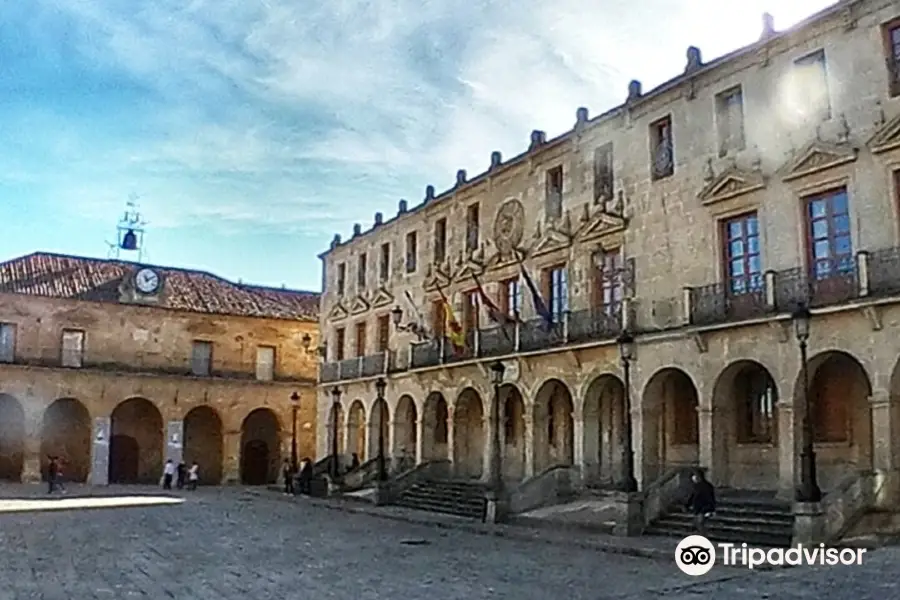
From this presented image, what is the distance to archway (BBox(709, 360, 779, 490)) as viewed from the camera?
19219mm

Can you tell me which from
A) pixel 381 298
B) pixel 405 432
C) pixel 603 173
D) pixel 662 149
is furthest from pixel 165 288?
pixel 662 149

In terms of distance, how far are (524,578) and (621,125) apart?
14.2 metres

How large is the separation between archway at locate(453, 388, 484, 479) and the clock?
20.2m

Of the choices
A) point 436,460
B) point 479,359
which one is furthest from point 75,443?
point 479,359

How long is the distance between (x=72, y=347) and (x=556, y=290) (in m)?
24.9

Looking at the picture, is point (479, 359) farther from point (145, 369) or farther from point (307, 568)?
point (145, 369)

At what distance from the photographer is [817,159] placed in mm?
18078

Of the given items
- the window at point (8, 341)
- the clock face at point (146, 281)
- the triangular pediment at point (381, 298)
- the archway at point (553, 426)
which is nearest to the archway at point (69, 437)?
the window at point (8, 341)

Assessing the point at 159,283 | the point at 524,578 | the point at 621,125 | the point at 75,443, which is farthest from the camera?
the point at 159,283

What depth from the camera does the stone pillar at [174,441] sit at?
40625 mm

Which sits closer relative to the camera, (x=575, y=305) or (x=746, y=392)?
(x=746, y=392)

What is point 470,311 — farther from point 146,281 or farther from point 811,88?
point 146,281

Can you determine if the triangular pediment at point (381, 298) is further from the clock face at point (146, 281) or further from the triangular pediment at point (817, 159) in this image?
the triangular pediment at point (817, 159)

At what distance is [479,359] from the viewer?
27.0 meters
